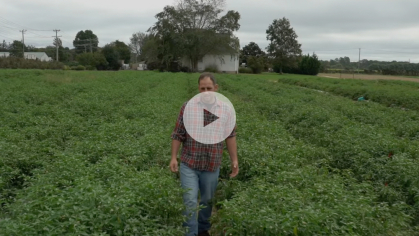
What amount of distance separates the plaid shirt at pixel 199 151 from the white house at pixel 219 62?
67.6 metres

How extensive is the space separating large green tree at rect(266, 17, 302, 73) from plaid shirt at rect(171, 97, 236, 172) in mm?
80984

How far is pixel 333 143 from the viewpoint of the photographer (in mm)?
9867

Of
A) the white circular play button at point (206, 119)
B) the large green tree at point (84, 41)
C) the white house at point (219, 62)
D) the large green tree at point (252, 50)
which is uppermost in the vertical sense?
the large green tree at point (84, 41)

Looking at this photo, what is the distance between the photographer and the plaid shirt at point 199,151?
4.92m

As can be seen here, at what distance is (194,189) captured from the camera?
493 cm

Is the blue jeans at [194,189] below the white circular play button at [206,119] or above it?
below

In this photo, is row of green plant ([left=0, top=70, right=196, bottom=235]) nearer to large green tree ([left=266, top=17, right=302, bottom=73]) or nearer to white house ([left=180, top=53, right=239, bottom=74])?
white house ([left=180, top=53, right=239, bottom=74])

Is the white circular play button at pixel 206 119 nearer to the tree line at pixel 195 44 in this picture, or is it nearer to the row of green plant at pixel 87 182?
the row of green plant at pixel 87 182

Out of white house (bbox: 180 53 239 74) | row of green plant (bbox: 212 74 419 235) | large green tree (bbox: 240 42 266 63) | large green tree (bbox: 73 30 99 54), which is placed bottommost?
row of green plant (bbox: 212 74 419 235)

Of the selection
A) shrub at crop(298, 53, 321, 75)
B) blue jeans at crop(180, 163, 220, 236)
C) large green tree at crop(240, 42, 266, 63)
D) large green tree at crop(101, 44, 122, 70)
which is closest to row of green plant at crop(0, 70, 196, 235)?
blue jeans at crop(180, 163, 220, 236)

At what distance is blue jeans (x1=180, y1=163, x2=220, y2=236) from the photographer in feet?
16.0

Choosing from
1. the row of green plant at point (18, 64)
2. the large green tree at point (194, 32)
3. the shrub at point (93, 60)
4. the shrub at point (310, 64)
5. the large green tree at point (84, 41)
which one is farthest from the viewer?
the large green tree at point (84, 41)
